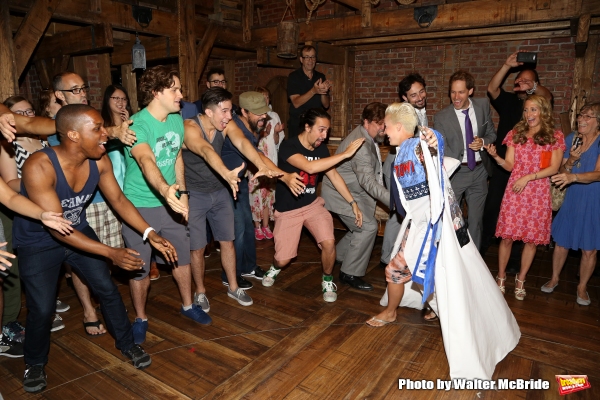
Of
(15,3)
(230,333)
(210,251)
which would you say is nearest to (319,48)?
(210,251)

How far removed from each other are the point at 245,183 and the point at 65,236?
2044 mm

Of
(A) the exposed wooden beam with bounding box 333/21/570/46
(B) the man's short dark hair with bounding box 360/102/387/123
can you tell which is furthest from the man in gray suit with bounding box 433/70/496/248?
(A) the exposed wooden beam with bounding box 333/21/570/46

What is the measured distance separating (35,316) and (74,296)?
62.3 inches

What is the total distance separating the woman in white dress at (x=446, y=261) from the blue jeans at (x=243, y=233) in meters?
1.68

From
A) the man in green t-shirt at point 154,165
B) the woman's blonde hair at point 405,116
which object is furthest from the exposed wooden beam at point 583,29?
the man in green t-shirt at point 154,165

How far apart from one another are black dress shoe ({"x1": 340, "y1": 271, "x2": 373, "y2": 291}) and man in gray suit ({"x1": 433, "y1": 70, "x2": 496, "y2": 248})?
1.27 metres

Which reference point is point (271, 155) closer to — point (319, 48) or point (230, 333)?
point (319, 48)

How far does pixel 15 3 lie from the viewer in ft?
15.3

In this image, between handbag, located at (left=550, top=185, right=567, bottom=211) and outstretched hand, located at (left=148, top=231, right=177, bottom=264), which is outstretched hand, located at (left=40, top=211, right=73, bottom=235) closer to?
outstretched hand, located at (left=148, top=231, right=177, bottom=264)

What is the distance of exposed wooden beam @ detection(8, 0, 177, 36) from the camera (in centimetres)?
472

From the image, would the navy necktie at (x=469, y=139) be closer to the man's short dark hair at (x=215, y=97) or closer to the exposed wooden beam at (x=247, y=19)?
the man's short dark hair at (x=215, y=97)

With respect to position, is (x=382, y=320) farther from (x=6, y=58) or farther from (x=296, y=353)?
(x=6, y=58)

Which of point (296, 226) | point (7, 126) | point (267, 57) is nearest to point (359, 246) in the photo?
point (296, 226)

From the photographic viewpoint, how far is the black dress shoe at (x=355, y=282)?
13.3 ft
